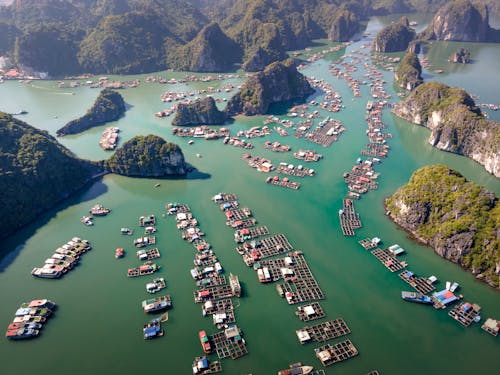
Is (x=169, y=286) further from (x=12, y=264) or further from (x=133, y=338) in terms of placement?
(x=12, y=264)

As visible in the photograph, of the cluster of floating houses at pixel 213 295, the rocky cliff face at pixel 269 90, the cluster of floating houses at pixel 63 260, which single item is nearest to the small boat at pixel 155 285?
the cluster of floating houses at pixel 213 295

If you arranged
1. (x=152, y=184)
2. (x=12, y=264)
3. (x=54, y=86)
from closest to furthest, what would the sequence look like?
(x=12, y=264) < (x=152, y=184) < (x=54, y=86)

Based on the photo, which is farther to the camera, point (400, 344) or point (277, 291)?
point (277, 291)

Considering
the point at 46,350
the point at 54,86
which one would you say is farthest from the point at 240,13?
→ the point at 46,350

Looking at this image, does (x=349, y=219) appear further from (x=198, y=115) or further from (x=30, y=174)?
(x=30, y=174)

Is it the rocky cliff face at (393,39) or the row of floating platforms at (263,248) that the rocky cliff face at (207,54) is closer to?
the rocky cliff face at (393,39)

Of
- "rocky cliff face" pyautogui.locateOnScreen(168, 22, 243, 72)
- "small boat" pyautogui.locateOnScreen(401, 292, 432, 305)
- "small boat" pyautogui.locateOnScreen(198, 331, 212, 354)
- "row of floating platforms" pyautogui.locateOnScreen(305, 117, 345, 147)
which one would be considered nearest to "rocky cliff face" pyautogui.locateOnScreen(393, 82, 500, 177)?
"row of floating platforms" pyautogui.locateOnScreen(305, 117, 345, 147)
